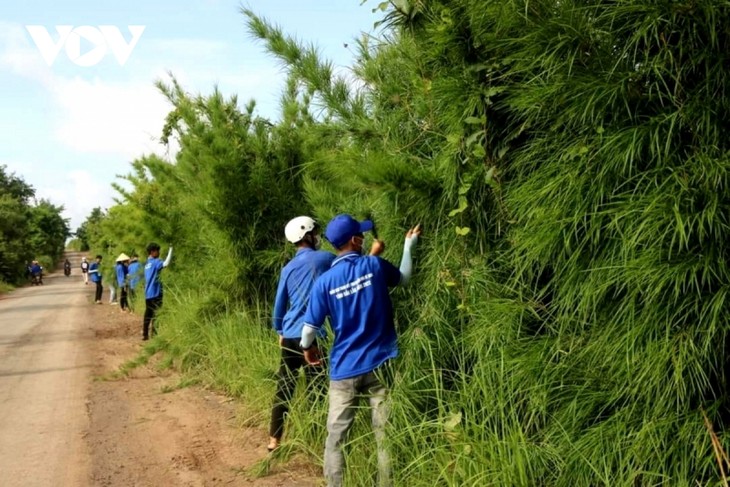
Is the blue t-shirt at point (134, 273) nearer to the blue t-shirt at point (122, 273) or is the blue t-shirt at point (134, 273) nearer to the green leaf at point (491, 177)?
the blue t-shirt at point (122, 273)

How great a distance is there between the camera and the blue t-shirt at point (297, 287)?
5492mm

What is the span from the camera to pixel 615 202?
121 inches

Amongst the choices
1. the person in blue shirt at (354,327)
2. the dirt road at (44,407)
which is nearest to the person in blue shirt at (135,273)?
the dirt road at (44,407)

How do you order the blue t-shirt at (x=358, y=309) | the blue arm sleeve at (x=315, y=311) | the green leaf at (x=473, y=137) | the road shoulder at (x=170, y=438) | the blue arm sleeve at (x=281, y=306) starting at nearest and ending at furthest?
the green leaf at (x=473, y=137), the blue t-shirt at (x=358, y=309), the blue arm sleeve at (x=315, y=311), the road shoulder at (x=170, y=438), the blue arm sleeve at (x=281, y=306)

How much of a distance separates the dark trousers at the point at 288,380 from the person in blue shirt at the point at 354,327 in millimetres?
1123

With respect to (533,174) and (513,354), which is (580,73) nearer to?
(533,174)

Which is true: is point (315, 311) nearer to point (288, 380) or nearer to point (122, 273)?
point (288, 380)

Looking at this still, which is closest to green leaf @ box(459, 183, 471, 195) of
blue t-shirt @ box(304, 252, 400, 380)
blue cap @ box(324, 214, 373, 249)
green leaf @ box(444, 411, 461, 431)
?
blue t-shirt @ box(304, 252, 400, 380)

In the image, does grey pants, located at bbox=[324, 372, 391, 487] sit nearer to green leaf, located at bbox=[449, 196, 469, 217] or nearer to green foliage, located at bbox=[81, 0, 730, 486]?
green foliage, located at bbox=[81, 0, 730, 486]

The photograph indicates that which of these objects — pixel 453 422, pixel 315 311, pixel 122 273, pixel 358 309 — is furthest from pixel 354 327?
pixel 122 273

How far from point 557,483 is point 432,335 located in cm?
131

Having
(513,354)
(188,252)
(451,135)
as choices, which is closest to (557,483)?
(513,354)

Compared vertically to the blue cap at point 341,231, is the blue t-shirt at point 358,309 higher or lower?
lower

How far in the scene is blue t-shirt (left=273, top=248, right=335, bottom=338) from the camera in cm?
549
